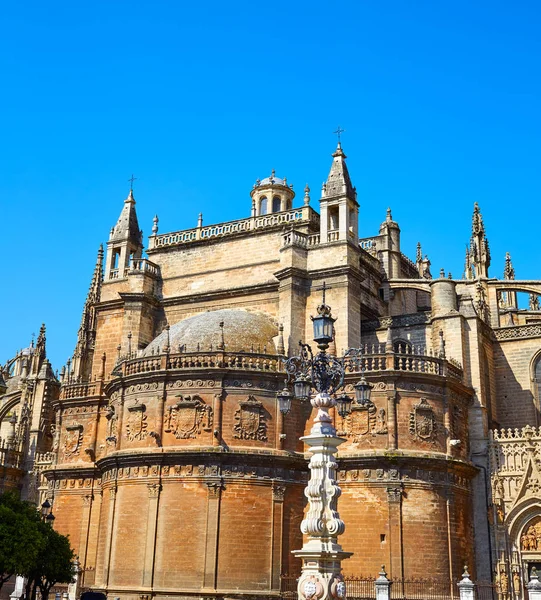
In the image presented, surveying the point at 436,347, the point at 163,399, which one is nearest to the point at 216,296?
the point at 163,399

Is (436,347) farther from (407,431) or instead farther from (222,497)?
(222,497)

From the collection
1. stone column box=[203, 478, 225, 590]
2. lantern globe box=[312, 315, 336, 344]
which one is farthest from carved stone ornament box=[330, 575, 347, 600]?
stone column box=[203, 478, 225, 590]

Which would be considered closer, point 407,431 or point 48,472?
point 407,431

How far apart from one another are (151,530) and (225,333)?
7688 mm

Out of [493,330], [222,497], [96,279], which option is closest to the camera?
[222,497]

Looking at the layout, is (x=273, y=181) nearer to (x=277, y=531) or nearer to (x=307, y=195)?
(x=307, y=195)

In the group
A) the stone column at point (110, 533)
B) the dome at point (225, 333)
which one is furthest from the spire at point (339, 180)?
the stone column at point (110, 533)

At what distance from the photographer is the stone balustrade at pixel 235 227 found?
33.6 m

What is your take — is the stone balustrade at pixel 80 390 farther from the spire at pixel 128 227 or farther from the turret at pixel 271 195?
the turret at pixel 271 195

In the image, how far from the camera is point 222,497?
26484 millimetres

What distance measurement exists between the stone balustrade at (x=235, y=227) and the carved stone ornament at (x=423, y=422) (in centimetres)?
962

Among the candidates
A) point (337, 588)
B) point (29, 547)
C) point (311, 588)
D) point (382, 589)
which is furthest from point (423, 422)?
point (311, 588)

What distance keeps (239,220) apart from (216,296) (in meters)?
3.58

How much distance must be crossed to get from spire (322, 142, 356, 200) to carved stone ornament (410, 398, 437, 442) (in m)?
9.10
